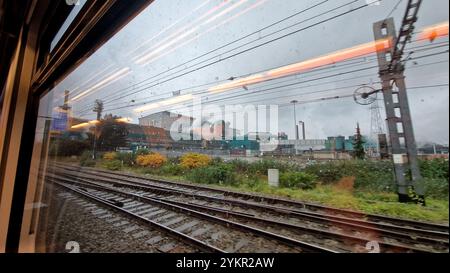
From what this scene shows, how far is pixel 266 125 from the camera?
777mm

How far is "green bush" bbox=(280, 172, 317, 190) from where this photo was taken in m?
0.76

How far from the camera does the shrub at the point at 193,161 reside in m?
1.06

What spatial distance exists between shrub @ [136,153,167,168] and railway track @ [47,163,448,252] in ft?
2.11

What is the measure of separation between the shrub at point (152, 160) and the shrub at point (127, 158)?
13cm

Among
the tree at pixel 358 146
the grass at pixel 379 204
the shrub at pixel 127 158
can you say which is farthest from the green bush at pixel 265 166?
the shrub at pixel 127 158

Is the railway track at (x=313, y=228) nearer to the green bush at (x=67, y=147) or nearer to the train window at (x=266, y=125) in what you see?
the train window at (x=266, y=125)

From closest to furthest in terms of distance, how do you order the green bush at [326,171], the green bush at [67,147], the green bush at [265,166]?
the green bush at [326,171] < the green bush at [265,166] < the green bush at [67,147]

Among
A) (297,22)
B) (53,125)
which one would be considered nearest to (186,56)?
(297,22)

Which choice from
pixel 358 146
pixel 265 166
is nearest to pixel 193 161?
pixel 265 166

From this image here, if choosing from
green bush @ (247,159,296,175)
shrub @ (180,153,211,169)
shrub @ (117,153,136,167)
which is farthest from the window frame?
green bush @ (247,159,296,175)

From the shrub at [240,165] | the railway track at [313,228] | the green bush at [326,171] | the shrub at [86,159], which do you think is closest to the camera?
the railway track at [313,228]

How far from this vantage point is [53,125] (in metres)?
1.72
